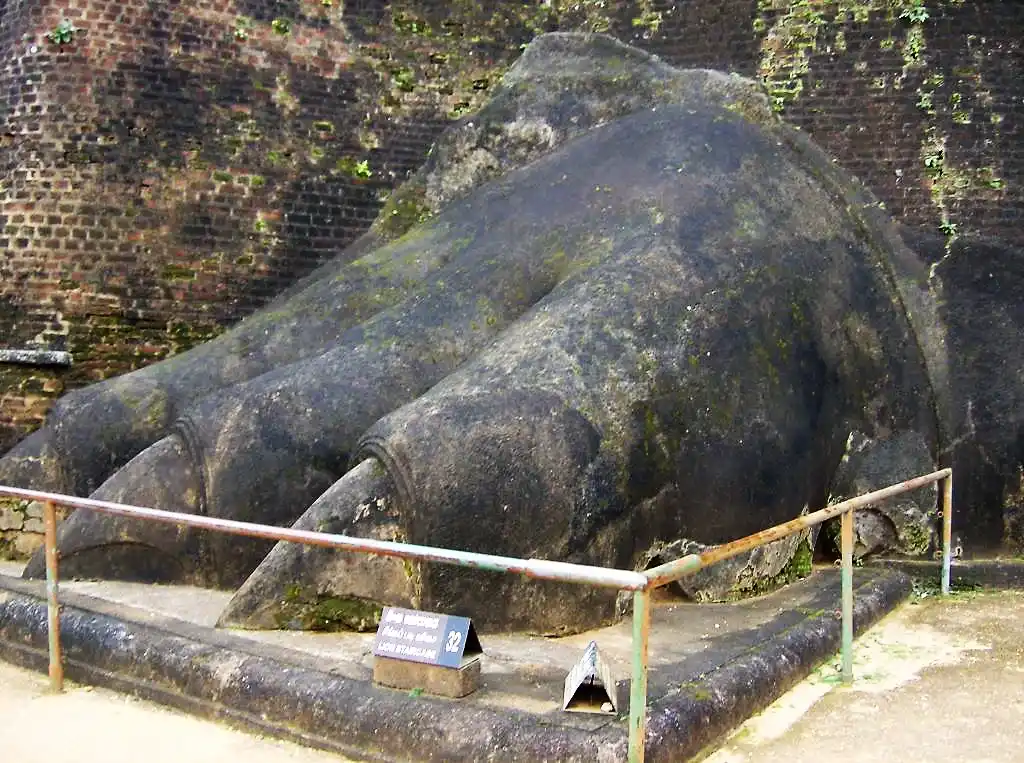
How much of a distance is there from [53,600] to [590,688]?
2.14 m

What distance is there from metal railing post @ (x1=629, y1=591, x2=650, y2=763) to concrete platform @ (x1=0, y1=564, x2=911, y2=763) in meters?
0.13

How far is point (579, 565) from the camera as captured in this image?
350 centimetres

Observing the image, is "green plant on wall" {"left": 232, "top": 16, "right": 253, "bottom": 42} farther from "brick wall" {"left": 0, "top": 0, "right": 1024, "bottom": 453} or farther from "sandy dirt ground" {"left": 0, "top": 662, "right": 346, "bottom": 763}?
"sandy dirt ground" {"left": 0, "top": 662, "right": 346, "bottom": 763}

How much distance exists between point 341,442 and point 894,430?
299 cm

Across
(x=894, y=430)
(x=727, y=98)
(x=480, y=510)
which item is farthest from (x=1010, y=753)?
(x=727, y=98)

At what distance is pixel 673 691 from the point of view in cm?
347

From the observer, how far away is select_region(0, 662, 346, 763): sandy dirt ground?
350cm

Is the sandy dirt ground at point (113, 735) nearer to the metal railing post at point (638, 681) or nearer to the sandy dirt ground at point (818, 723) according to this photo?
the sandy dirt ground at point (818, 723)

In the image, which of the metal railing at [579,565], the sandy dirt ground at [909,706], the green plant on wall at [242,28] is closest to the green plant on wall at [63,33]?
the green plant on wall at [242,28]

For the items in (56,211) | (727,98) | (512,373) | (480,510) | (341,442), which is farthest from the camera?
(56,211)

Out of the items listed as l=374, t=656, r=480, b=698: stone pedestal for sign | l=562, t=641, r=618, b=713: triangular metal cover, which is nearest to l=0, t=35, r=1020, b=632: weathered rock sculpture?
l=374, t=656, r=480, b=698: stone pedestal for sign

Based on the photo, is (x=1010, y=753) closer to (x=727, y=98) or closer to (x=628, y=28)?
(x=727, y=98)

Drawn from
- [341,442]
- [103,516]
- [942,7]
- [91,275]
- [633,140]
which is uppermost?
[942,7]

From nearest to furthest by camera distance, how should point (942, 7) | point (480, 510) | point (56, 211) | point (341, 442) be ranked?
point (480, 510) < point (341, 442) < point (56, 211) < point (942, 7)
